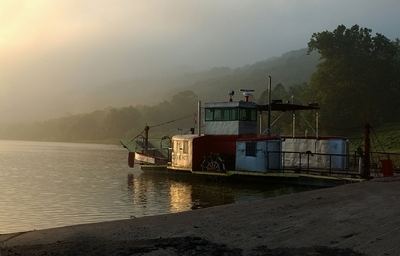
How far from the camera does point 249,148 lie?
134 feet

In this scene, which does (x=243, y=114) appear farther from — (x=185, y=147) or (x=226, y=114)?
(x=185, y=147)

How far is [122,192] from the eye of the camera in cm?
3866

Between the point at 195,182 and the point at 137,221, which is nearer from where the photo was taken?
the point at 137,221

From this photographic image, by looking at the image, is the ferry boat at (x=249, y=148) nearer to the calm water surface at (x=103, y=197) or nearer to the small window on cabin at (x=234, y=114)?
the small window on cabin at (x=234, y=114)

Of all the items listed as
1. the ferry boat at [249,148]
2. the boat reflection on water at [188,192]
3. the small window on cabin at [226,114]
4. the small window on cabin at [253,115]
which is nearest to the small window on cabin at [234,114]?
the ferry boat at [249,148]

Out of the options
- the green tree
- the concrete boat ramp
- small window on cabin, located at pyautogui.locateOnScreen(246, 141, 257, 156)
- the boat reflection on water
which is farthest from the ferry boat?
the green tree

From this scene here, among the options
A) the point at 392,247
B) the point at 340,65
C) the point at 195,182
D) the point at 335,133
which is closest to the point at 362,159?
the point at 195,182

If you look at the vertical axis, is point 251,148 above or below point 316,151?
above

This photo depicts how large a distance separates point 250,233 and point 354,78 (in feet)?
328

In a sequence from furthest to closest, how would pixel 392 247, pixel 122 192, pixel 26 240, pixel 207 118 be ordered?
pixel 207 118 → pixel 122 192 → pixel 26 240 → pixel 392 247

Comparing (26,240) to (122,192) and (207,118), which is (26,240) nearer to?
(122,192)

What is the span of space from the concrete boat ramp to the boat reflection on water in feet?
35.4

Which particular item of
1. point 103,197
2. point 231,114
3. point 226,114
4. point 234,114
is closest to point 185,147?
point 226,114

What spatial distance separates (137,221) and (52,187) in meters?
26.2
